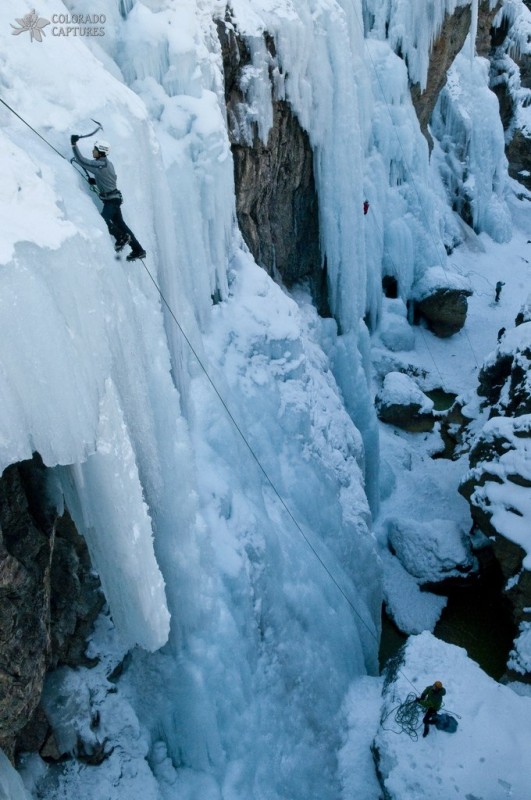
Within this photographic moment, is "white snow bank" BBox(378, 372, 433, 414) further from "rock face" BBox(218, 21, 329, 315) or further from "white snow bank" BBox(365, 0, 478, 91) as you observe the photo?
Answer: "white snow bank" BBox(365, 0, 478, 91)

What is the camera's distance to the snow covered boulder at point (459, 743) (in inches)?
222

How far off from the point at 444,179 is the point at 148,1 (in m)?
15.5

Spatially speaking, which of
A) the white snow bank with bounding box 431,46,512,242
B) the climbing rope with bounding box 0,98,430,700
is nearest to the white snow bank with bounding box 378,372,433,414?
the climbing rope with bounding box 0,98,430,700

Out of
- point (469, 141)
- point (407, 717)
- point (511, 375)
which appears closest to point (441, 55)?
point (469, 141)

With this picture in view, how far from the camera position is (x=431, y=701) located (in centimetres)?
591

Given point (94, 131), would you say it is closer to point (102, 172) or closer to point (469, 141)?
point (102, 172)

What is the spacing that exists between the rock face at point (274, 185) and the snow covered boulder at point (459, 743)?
5911 millimetres

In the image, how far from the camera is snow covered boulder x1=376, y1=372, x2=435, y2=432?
13.1 metres

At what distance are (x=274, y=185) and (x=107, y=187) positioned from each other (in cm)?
532

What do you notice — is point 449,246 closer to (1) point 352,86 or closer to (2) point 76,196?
(1) point 352,86

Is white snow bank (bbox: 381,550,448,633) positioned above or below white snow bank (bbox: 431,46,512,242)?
below

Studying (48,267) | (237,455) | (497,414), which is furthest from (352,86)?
(48,267)

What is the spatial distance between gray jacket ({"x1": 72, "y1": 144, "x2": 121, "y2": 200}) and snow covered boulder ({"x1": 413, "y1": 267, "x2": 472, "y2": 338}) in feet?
42.3

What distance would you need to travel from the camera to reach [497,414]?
1048cm
